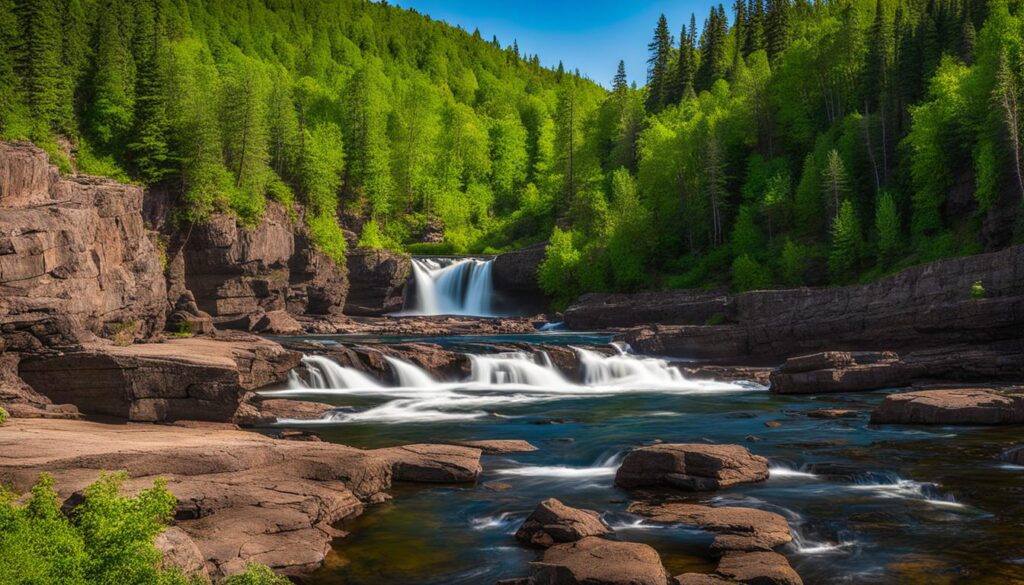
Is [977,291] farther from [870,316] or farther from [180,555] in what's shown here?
[180,555]

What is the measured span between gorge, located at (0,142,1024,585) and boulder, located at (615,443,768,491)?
6 cm

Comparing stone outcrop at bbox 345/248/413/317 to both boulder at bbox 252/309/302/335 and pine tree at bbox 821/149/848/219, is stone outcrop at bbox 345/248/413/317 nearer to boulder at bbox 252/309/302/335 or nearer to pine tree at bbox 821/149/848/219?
boulder at bbox 252/309/302/335

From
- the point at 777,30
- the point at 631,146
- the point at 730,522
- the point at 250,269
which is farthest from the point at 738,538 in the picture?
the point at 777,30

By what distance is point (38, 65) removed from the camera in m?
50.5

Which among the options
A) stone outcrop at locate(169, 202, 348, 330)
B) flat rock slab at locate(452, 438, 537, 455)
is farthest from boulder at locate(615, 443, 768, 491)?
stone outcrop at locate(169, 202, 348, 330)

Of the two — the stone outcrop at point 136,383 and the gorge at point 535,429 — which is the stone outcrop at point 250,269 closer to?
the gorge at point 535,429

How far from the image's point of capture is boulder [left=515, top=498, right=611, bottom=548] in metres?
12.5

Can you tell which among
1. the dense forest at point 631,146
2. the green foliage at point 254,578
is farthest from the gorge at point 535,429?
the dense forest at point 631,146

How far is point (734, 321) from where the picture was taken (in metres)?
47.8

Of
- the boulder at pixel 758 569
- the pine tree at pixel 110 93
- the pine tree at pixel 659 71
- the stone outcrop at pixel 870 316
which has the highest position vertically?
the pine tree at pixel 659 71

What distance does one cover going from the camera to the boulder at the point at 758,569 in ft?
33.4

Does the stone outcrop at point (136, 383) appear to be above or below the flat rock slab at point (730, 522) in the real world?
above

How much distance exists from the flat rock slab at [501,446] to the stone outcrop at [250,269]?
119ft

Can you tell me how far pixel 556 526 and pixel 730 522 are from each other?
9.98 feet
